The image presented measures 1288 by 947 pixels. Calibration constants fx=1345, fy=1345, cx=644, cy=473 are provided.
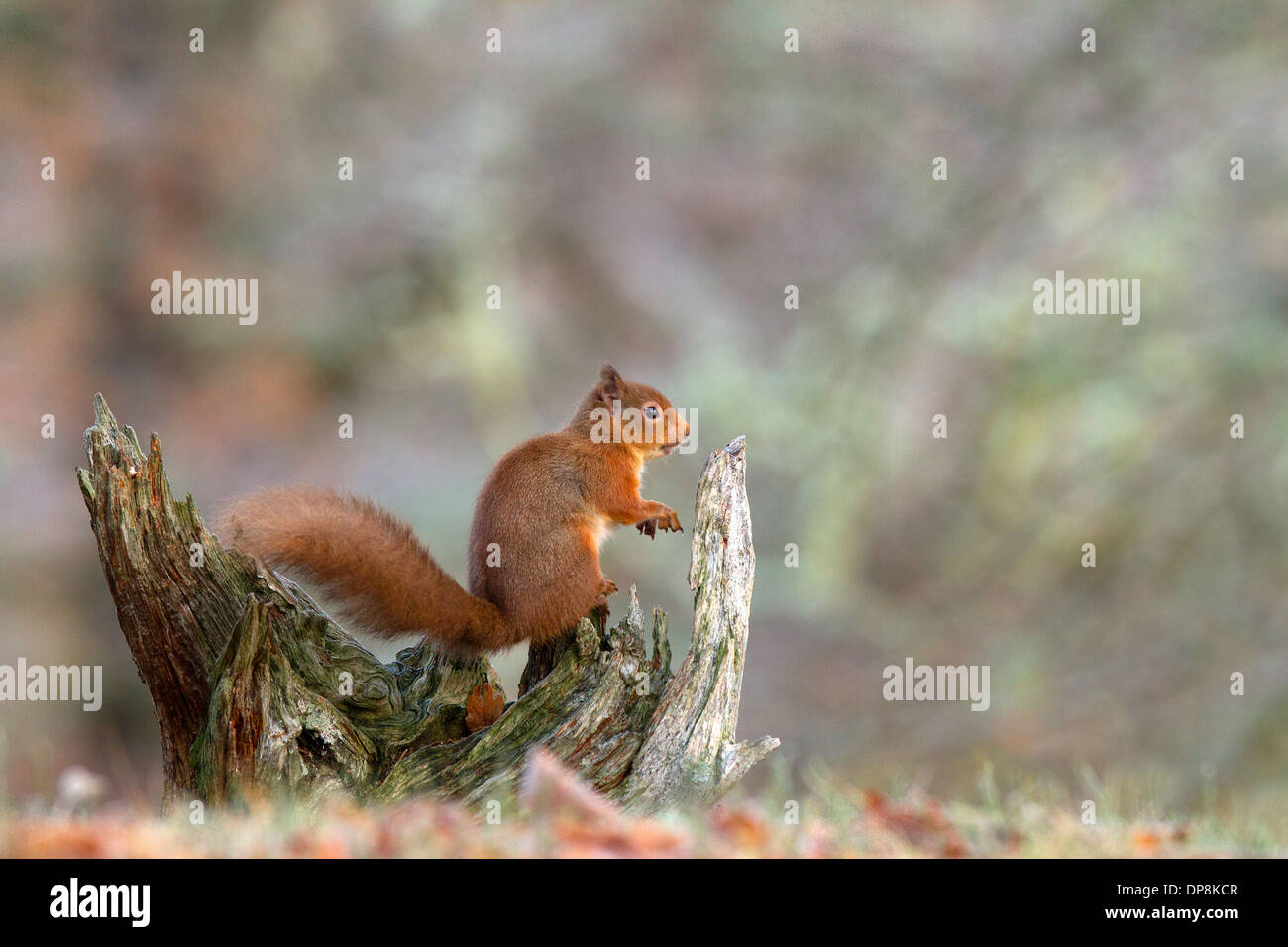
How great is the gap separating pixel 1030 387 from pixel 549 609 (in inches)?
233

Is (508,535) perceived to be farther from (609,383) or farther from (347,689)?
(609,383)

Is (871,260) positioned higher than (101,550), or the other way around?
(871,260)

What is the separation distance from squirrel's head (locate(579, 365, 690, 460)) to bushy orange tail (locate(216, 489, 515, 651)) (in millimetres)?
871

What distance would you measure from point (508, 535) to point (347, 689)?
0.68 m

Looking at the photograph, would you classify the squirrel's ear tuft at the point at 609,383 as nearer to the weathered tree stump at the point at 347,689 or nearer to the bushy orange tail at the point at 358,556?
the weathered tree stump at the point at 347,689

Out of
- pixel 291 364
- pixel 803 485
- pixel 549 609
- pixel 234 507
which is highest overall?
pixel 291 364

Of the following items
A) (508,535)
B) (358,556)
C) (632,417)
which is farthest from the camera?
(632,417)

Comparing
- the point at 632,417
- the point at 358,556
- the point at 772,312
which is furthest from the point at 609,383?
the point at 772,312

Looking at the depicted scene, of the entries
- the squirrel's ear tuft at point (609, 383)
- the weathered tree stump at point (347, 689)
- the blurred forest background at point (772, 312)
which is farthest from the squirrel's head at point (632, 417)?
the blurred forest background at point (772, 312)

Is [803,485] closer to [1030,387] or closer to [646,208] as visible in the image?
[1030,387]

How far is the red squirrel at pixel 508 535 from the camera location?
3.81 meters

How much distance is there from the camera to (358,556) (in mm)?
3822

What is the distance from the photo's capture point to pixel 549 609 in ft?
13.5

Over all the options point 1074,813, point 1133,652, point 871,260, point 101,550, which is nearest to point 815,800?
point 1074,813
